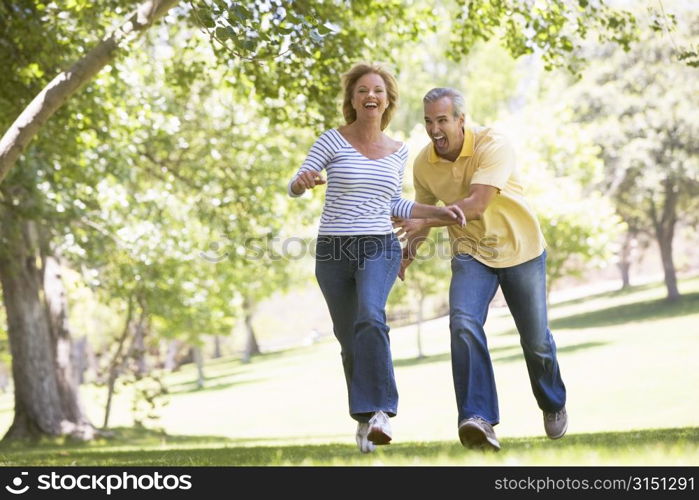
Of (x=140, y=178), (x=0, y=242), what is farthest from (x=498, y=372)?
(x=0, y=242)

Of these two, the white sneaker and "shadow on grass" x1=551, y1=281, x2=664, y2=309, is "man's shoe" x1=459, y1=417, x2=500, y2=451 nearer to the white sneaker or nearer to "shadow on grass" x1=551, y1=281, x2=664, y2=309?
the white sneaker

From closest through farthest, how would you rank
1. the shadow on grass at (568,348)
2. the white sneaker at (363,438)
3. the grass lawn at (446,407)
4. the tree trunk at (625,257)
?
the white sneaker at (363,438)
the grass lawn at (446,407)
the shadow on grass at (568,348)
the tree trunk at (625,257)

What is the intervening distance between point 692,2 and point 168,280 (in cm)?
2190

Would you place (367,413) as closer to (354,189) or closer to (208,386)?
(354,189)

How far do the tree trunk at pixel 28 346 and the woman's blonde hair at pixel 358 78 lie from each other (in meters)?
13.9

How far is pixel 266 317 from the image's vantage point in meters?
78.6

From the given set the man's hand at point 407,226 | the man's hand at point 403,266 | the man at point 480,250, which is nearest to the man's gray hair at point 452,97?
the man at point 480,250

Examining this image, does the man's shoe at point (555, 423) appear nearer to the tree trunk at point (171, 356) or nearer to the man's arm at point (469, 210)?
the man's arm at point (469, 210)

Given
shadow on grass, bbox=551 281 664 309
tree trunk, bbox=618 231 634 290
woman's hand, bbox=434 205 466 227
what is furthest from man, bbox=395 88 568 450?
shadow on grass, bbox=551 281 664 309

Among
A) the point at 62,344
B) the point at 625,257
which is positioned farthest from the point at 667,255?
the point at 62,344

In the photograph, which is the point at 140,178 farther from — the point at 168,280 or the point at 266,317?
the point at 266,317

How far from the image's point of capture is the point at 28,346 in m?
19.9

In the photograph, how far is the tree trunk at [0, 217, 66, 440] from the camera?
65.4 ft

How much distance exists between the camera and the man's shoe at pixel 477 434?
6.41 meters
